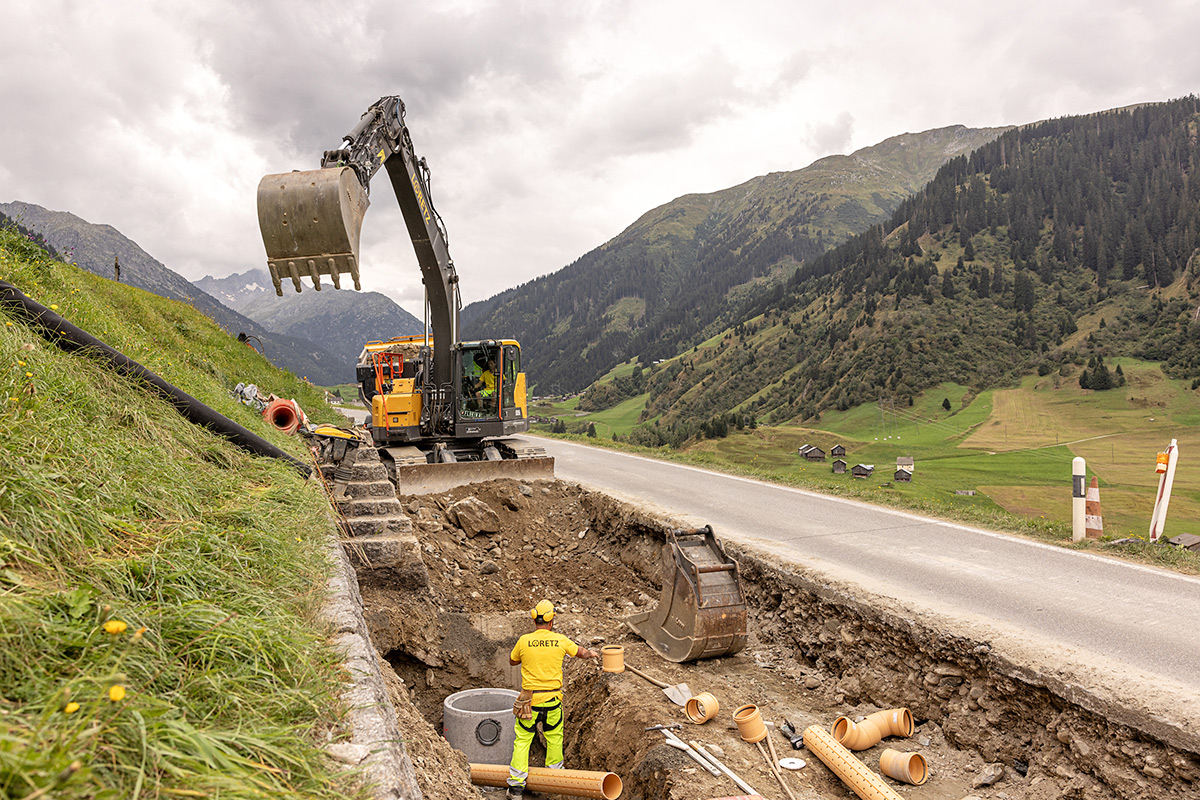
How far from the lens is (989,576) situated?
280 inches

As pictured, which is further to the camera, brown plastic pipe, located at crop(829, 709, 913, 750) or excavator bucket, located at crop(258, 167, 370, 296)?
excavator bucket, located at crop(258, 167, 370, 296)

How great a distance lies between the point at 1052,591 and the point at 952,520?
3.70 meters

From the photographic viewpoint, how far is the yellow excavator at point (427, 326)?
637 cm

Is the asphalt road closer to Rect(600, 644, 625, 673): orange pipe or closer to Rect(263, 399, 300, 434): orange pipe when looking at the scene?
Rect(600, 644, 625, 673): orange pipe

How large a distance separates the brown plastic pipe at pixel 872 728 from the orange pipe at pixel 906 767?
0.92 ft

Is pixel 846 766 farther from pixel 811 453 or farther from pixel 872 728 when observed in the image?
pixel 811 453

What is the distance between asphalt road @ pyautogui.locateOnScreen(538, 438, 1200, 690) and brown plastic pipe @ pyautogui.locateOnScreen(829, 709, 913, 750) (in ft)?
3.64

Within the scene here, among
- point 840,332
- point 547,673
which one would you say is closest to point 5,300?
point 547,673

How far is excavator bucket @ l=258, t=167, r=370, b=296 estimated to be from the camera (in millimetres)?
6324

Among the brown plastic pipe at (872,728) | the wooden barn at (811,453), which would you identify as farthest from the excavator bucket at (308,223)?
the wooden barn at (811,453)

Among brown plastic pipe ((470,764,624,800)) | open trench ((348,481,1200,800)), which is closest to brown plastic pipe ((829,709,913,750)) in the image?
open trench ((348,481,1200,800))

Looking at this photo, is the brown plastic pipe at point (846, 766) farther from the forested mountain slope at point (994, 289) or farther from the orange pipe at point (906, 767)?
the forested mountain slope at point (994, 289)

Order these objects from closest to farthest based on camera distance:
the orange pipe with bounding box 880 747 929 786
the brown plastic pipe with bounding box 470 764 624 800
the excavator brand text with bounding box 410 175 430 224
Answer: the orange pipe with bounding box 880 747 929 786 → the brown plastic pipe with bounding box 470 764 624 800 → the excavator brand text with bounding box 410 175 430 224

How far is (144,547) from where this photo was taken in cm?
289
